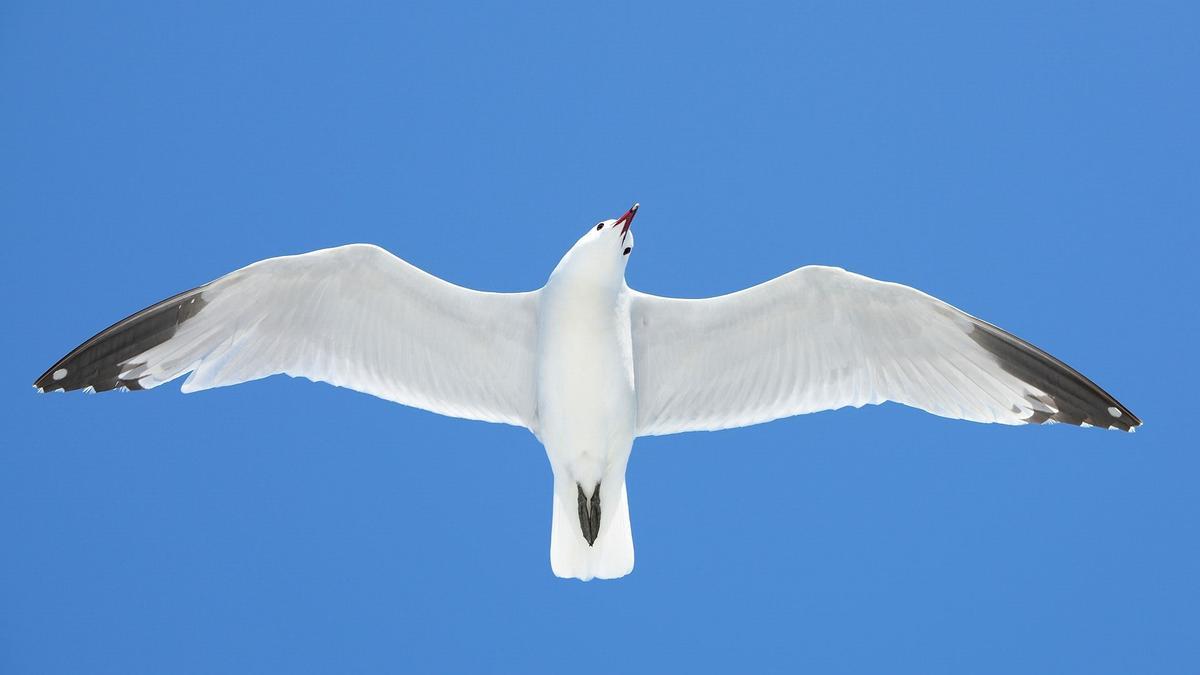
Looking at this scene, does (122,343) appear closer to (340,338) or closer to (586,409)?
(340,338)

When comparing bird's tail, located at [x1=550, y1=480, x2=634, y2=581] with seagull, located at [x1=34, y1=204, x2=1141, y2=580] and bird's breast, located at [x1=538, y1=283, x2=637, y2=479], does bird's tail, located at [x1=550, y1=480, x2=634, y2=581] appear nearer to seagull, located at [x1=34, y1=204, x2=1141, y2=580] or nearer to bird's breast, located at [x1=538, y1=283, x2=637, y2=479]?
seagull, located at [x1=34, y1=204, x2=1141, y2=580]

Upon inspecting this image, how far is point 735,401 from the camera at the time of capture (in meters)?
5.22

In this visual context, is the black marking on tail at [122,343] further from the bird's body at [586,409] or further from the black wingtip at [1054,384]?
the black wingtip at [1054,384]

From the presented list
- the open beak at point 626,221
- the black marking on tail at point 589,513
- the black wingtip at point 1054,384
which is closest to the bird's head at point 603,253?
the open beak at point 626,221

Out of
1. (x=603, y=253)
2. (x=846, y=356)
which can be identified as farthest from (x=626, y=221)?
(x=846, y=356)

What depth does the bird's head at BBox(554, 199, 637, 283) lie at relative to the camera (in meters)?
Result: 4.75

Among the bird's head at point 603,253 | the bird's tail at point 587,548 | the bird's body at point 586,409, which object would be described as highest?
the bird's head at point 603,253

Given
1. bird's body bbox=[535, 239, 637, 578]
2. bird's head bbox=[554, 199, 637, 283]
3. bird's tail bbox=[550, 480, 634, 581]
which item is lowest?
bird's tail bbox=[550, 480, 634, 581]

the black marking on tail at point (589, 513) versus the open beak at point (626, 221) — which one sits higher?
the open beak at point (626, 221)

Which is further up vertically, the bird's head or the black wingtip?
the bird's head

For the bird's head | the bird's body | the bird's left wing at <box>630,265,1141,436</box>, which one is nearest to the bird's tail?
the bird's body

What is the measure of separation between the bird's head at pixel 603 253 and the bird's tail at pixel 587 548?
0.88 meters

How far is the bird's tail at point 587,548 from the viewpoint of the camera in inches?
197

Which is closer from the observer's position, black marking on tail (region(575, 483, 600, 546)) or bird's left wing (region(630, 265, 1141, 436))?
bird's left wing (region(630, 265, 1141, 436))
